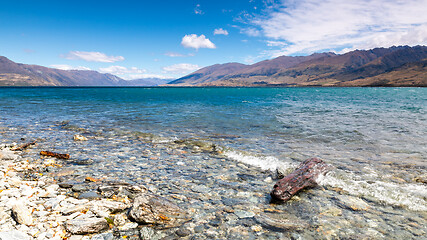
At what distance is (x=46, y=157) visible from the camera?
1282 centimetres

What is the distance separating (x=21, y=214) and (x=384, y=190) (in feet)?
41.7

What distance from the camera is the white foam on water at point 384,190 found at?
8.17 m

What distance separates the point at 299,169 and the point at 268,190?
6.21 ft

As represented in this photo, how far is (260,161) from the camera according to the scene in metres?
13.1

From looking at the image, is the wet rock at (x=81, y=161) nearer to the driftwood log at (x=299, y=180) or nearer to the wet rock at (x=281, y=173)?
the driftwood log at (x=299, y=180)

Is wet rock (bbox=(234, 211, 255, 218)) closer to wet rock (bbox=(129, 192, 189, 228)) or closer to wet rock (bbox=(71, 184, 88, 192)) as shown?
wet rock (bbox=(129, 192, 189, 228))

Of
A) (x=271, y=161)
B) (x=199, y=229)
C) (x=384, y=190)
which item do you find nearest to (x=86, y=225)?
(x=199, y=229)

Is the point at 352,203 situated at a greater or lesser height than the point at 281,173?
lesser

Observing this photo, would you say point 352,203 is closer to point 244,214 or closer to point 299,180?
point 299,180

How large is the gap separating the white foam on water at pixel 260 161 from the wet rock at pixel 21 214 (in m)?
9.82

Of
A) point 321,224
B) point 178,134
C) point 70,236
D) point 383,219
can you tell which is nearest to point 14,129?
point 178,134

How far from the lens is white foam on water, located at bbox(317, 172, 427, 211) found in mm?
8167

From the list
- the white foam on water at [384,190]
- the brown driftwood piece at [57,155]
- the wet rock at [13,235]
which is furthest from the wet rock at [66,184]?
the white foam on water at [384,190]

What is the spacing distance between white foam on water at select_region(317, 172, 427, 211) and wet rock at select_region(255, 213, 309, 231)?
351 centimetres
